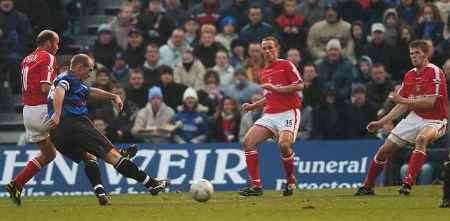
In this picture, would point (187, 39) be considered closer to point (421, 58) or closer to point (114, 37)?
point (114, 37)

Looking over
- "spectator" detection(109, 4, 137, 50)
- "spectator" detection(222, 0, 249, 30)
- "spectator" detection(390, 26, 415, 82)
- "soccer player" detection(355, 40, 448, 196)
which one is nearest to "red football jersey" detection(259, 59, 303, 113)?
"soccer player" detection(355, 40, 448, 196)

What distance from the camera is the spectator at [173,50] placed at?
90.9 ft

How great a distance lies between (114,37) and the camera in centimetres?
2855

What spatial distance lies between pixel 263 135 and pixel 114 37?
350 inches

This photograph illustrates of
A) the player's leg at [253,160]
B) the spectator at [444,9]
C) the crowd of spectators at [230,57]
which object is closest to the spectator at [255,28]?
the crowd of spectators at [230,57]

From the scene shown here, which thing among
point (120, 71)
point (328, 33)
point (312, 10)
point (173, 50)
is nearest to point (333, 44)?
point (328, 33)

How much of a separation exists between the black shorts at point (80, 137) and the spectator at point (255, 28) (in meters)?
9.66

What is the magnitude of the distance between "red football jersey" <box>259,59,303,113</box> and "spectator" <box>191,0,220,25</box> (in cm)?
→ 821

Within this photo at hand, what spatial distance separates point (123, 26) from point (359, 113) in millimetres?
6021

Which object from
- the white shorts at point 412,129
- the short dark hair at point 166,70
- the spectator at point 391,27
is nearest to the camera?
the white shorts at point 412,129

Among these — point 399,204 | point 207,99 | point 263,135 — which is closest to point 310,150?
point 207,99

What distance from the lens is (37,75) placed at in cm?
1914

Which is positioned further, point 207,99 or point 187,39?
point 187,39

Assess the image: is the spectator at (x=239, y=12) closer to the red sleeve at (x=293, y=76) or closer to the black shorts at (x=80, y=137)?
the red sleeve at (x=293, y=76)
